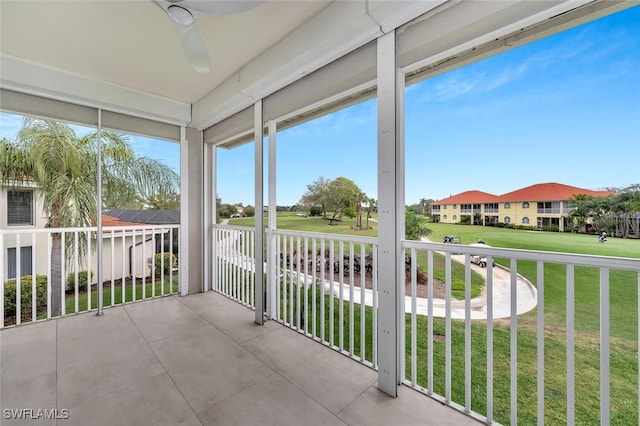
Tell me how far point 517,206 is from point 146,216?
3863 mm

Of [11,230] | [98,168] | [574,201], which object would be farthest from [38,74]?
[574,201]

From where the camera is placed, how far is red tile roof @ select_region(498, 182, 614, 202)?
1.22 meters

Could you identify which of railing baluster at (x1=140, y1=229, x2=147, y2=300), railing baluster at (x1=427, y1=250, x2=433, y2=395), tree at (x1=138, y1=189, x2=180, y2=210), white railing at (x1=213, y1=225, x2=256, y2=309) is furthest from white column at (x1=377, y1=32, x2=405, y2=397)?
railing baluster at (x1=140, y1=229, x2=147, y2=300)

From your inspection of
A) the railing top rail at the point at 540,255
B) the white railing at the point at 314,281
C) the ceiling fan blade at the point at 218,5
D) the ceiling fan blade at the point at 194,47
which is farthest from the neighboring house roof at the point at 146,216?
the railing top rail at the point at 540,255

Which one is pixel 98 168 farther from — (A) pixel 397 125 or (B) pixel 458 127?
(B) pixel 458 127

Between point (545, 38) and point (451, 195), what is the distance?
88 centimetres

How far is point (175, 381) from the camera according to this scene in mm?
1731

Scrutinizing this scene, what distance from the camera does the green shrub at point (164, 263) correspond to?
3527 mm

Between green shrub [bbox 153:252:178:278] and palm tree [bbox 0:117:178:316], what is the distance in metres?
0.79

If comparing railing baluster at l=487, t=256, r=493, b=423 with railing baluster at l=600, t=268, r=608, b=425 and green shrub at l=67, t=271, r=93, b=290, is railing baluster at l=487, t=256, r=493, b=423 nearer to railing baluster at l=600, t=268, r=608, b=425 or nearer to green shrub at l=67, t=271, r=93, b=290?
railing baluster at l=600, t=268, r=608, b=425

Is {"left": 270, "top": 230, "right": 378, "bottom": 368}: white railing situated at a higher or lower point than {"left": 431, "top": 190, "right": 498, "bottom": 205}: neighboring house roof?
lower

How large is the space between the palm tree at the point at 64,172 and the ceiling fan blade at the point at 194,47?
77.9 inches

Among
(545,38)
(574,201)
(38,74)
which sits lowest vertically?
(574,201)

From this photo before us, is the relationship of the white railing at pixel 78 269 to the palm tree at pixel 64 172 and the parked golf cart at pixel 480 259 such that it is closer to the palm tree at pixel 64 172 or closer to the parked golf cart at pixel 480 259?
the palm tree at pixel 64 172
